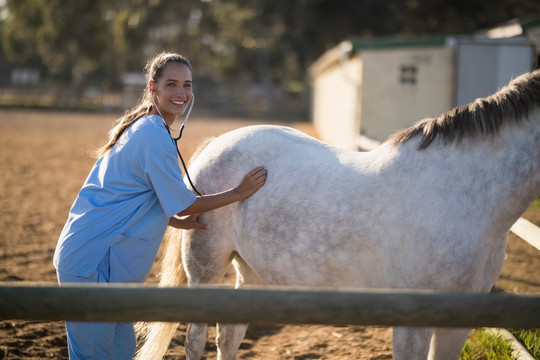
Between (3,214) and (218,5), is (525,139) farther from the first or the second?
(218,5)

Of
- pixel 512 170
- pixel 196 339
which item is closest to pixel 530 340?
pixel 512 170

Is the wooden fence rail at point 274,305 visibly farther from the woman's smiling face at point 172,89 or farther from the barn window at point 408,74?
the barn window at point 408,74

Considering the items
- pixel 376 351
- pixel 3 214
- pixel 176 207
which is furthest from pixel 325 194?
pixel 3 214

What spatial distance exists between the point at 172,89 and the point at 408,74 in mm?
9616

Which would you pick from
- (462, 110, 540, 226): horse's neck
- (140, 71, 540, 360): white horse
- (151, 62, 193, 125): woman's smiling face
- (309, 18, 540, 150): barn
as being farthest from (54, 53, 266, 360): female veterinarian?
(309, 18, 540, 150): barn

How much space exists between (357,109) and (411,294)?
31.8ft

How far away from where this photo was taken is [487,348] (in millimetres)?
3328

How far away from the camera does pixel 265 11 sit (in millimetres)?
33312

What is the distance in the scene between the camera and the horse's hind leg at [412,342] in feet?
7.28

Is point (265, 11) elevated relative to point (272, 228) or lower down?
elevated

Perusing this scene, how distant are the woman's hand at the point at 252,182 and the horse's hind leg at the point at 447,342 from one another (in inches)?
46.1

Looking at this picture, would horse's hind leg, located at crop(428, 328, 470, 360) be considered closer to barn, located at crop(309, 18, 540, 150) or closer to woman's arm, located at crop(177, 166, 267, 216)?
woman's arm, located at crop(177, 166, 267, 216)

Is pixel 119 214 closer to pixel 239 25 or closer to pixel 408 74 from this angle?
pixel 408 74

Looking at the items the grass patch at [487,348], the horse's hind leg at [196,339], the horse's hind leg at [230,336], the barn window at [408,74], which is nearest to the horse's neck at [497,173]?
the horse's hind leg at [230,336]
